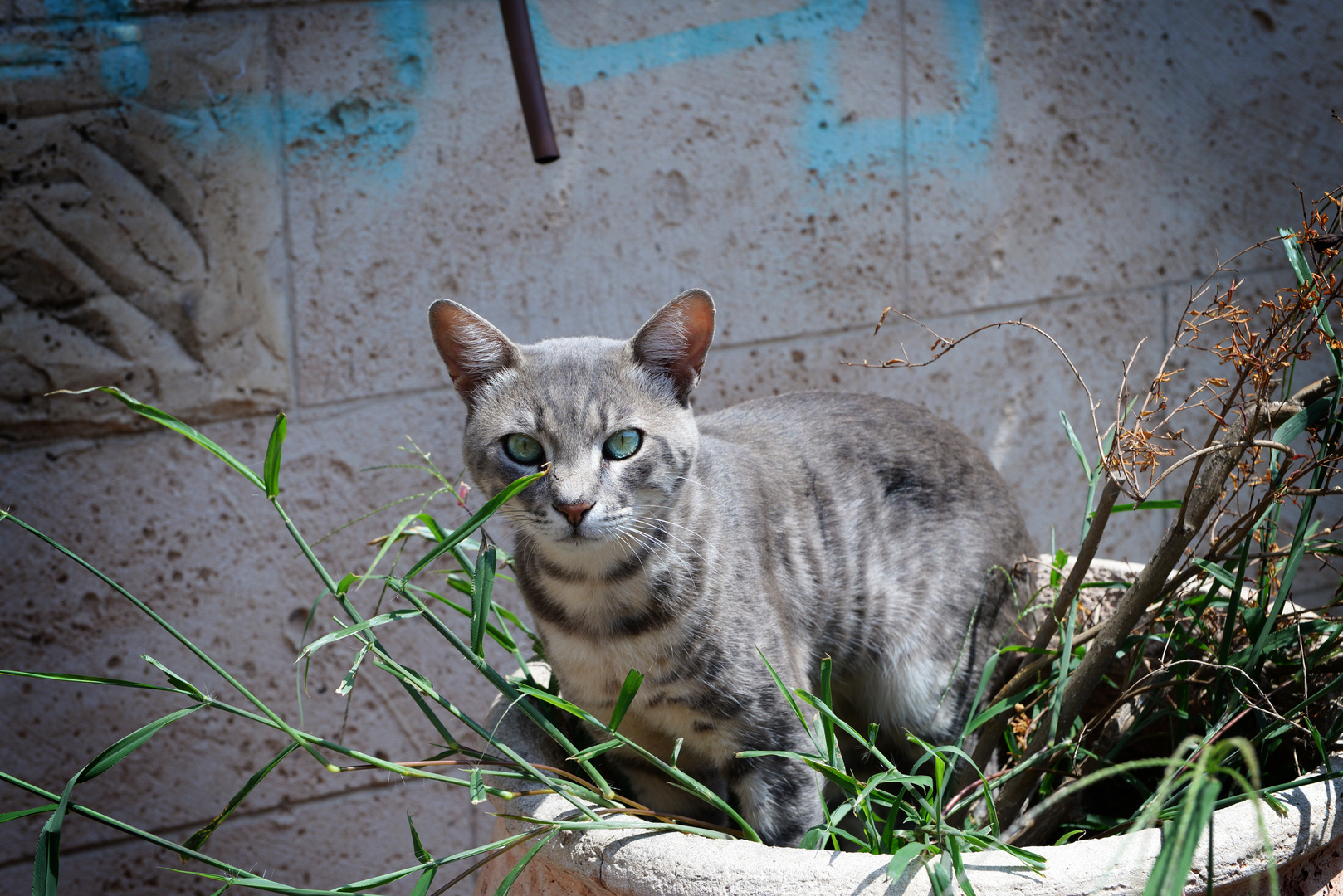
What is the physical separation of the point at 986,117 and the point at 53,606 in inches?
91.4

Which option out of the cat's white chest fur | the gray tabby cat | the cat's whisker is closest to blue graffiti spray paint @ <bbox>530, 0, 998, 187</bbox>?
the gray tabby cat

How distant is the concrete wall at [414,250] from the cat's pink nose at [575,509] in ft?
3.25

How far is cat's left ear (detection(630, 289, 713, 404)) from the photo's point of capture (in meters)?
1.34

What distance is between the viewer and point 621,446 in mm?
1318

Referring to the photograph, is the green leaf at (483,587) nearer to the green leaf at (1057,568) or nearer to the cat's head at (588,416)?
the cat's head at (588,416)

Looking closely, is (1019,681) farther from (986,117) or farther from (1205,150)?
(1205,150)

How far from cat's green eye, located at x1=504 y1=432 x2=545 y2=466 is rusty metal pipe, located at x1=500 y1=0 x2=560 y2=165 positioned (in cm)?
38

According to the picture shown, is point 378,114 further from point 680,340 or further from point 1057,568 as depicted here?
point 1057,568

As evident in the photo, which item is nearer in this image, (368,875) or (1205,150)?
(368,875)

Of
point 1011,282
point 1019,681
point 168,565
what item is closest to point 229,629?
point 168,565

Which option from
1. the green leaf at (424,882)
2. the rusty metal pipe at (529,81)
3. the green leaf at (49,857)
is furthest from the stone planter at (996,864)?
the rusty metal pipe at (529,81)

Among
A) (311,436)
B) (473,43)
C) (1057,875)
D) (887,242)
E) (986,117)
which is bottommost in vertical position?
(1057,875)

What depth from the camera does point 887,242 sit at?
228cm

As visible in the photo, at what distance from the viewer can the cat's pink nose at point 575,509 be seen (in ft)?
3.93
